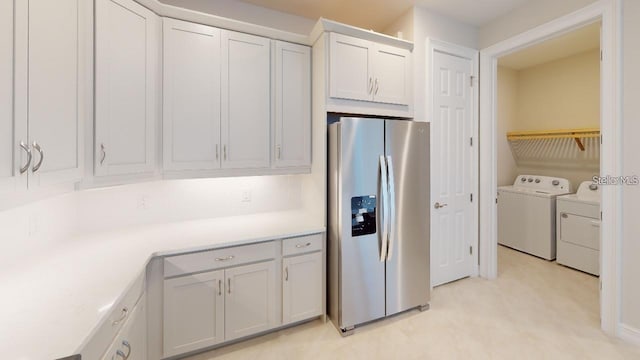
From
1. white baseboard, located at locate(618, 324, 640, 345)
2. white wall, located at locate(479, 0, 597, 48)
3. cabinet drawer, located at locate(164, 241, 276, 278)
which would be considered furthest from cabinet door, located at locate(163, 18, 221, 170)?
white baseboard, located at locate(618, 324, 640, 345)

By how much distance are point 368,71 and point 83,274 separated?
Result: 2391mm

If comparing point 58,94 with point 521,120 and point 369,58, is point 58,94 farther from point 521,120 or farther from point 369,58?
point 521,120

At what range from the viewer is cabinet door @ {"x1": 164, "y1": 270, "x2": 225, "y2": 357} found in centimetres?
174

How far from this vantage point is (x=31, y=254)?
1553mm

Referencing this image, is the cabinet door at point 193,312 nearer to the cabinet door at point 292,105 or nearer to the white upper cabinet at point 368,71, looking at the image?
the cabinet door at point 292,105

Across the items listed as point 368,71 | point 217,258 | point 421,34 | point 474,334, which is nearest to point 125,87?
point 217,258

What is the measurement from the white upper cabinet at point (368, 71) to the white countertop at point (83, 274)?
120 cm

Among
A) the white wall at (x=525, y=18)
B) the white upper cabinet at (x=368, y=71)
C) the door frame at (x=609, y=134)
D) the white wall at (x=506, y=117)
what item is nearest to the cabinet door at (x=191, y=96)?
the white upper cabinet at (x=368, y=71)

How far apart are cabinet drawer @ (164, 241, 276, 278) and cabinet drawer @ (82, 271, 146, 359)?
0.78 feet

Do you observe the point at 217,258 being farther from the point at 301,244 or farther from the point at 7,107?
the point at 7,107

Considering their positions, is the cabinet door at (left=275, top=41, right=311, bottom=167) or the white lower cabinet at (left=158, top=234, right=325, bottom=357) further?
the cabinet door at (left=275, top=41, right=311, bottom=167)

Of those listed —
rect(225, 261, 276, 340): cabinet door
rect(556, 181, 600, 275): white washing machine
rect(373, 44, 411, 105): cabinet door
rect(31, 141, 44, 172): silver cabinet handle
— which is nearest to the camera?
rect(31, 141, 44, 172): silver cabinet handle

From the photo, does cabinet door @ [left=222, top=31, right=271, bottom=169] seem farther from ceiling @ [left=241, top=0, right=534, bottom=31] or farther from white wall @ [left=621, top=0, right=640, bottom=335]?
white wall @ [left=621, top=0, right=640, bottom=335]

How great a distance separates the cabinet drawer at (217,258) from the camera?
1.72 metres
